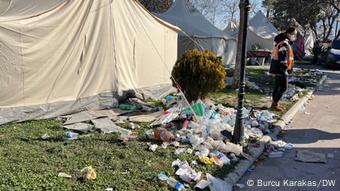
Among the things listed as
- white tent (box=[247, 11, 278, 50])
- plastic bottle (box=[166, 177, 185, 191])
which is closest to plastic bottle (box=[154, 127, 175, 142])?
plastic bottle (box=[166, 177, 185, 191])

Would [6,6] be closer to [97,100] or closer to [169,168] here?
[97,100]

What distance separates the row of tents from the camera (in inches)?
320

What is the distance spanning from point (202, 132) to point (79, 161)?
93.8 inches

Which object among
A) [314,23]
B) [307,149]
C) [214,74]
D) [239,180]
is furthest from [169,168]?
[314,23]

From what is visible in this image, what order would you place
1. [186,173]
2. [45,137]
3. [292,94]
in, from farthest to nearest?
1. [292,94]
2. [45,137]
3. [186,173]

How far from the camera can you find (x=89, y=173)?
525 cm

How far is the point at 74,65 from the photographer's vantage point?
9.36m

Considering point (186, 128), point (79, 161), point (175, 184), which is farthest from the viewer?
point (186, 128)

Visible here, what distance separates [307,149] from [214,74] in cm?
245

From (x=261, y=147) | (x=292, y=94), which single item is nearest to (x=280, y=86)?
(x=292, y=94)

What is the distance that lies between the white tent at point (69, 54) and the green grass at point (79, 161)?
117cm

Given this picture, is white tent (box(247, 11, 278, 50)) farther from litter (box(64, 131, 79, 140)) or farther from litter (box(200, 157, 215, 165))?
litter (box(200, 157, 215, 165))

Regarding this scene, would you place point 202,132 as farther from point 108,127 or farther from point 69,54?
point 69,54

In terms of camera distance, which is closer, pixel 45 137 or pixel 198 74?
pixel 45 137
